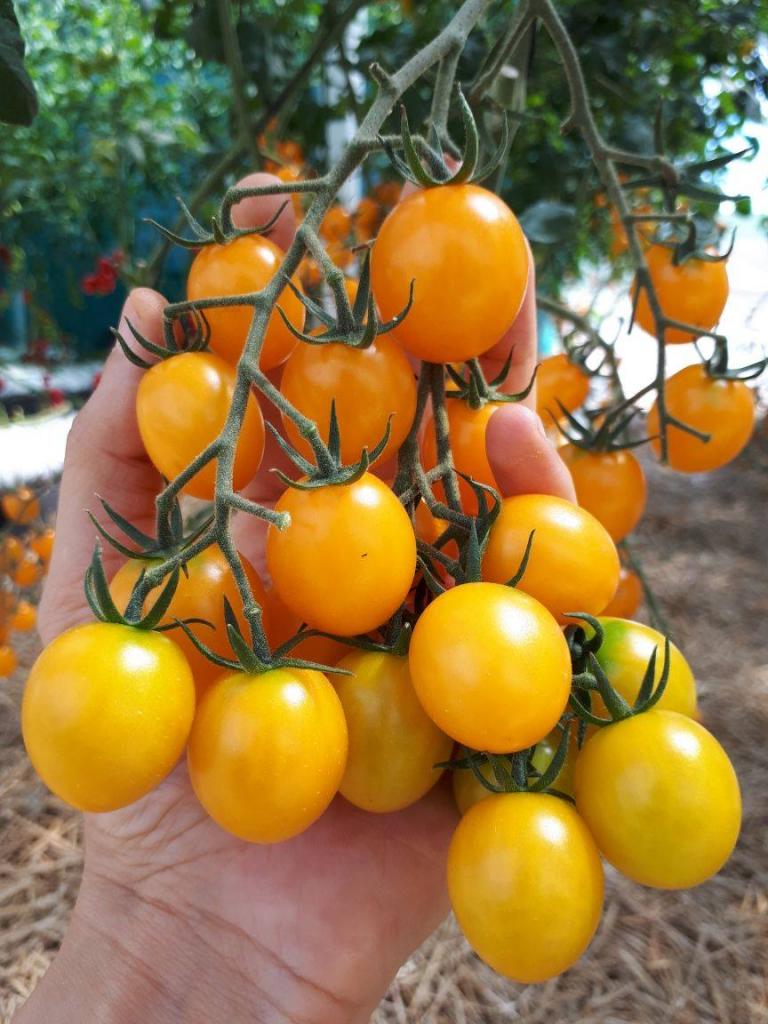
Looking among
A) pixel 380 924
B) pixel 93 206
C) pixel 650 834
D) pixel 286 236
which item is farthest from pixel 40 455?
pixel 650 834

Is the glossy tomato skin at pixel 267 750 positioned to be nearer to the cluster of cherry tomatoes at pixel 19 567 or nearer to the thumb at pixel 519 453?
the thumb at pixel 519 453

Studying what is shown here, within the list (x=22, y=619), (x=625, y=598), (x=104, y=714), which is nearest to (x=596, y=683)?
(x=104, y=714)

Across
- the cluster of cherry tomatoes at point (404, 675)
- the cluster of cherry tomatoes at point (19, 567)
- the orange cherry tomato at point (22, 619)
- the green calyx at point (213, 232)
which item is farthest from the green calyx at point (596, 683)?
the orange cherry tomato at point (22, 619)

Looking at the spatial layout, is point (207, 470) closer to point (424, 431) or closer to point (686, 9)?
point (424, 431)

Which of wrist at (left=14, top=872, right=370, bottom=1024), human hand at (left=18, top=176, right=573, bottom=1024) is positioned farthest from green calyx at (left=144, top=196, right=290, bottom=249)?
wrist at (left=14, top=872, right=370, bottom=1024)

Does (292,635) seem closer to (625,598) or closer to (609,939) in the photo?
(625,598)

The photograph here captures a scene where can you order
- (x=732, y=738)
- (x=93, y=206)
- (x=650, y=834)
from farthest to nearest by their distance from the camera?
(x=93, y=206)
(x=732, y=738)
(x=650, y=834)
